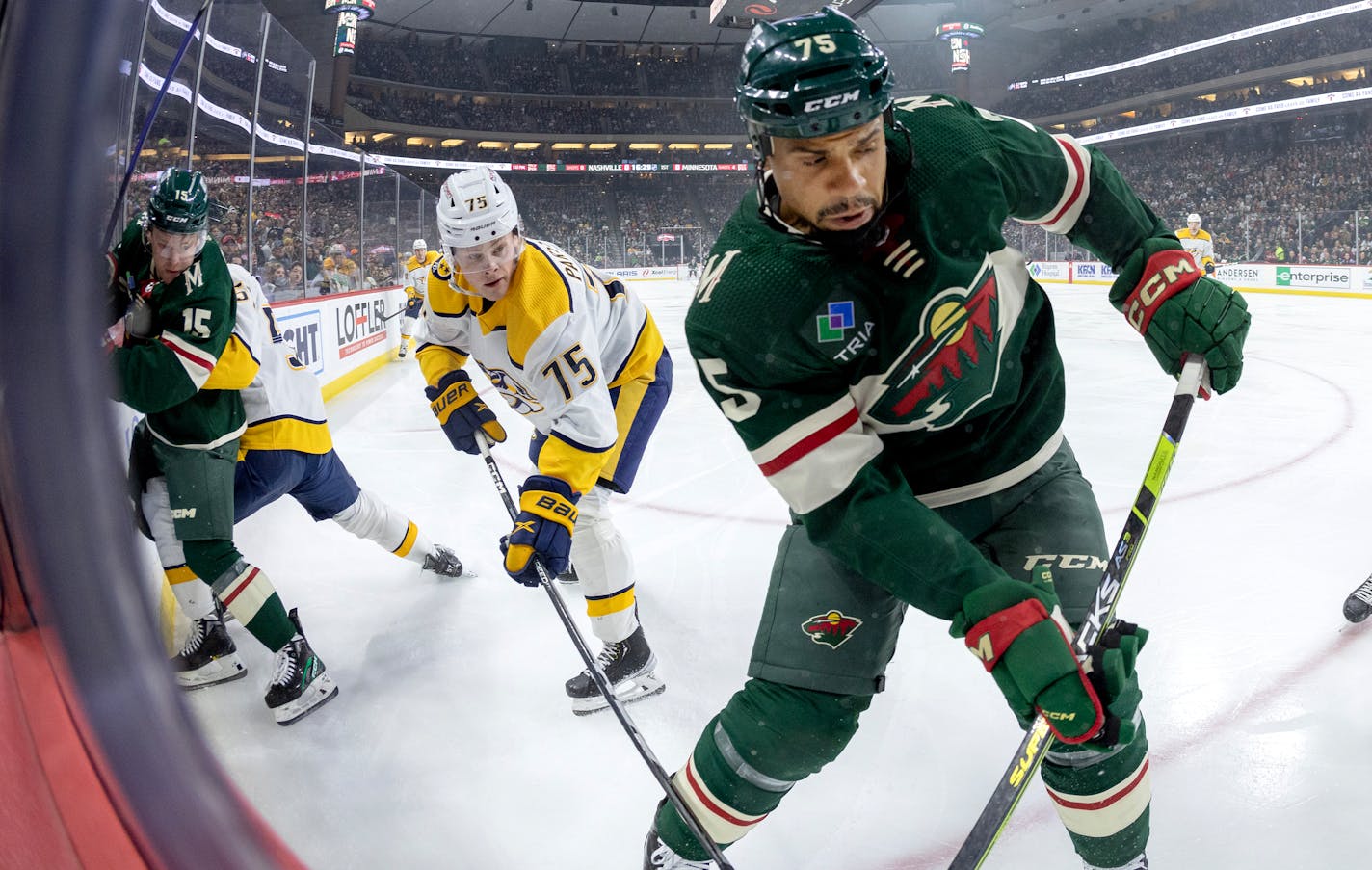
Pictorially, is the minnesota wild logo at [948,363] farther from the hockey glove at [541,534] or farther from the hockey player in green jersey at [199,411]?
the hockey player in green jersey at [199,411]

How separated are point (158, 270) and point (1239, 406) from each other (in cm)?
506

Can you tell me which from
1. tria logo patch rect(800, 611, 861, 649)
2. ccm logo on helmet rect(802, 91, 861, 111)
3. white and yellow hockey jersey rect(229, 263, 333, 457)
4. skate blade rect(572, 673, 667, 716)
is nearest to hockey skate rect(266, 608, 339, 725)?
white and yellow hockey jersey rect(229, 263, 333, 457)

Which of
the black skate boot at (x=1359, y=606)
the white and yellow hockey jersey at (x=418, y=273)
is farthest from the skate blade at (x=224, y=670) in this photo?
Result: the white and yellow hockey jersey at (x=418, y=273)

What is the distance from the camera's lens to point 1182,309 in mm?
1262

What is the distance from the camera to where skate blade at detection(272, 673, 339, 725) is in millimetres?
1896

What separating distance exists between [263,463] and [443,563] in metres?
0.75

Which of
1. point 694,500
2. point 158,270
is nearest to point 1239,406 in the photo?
point 694,500

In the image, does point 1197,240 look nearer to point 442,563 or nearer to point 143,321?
point 442,563

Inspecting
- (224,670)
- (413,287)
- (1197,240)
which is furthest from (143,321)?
(1197,240)

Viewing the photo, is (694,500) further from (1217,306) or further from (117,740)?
(117,740)

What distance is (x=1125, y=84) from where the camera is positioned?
20969 mm

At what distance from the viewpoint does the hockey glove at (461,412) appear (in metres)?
2.31

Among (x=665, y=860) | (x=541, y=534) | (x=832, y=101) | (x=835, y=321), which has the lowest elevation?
(x=665, y=860)

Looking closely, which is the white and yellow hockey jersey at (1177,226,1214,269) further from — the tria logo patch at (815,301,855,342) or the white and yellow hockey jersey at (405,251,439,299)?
the tria logo patch at (815,301,855,342)
